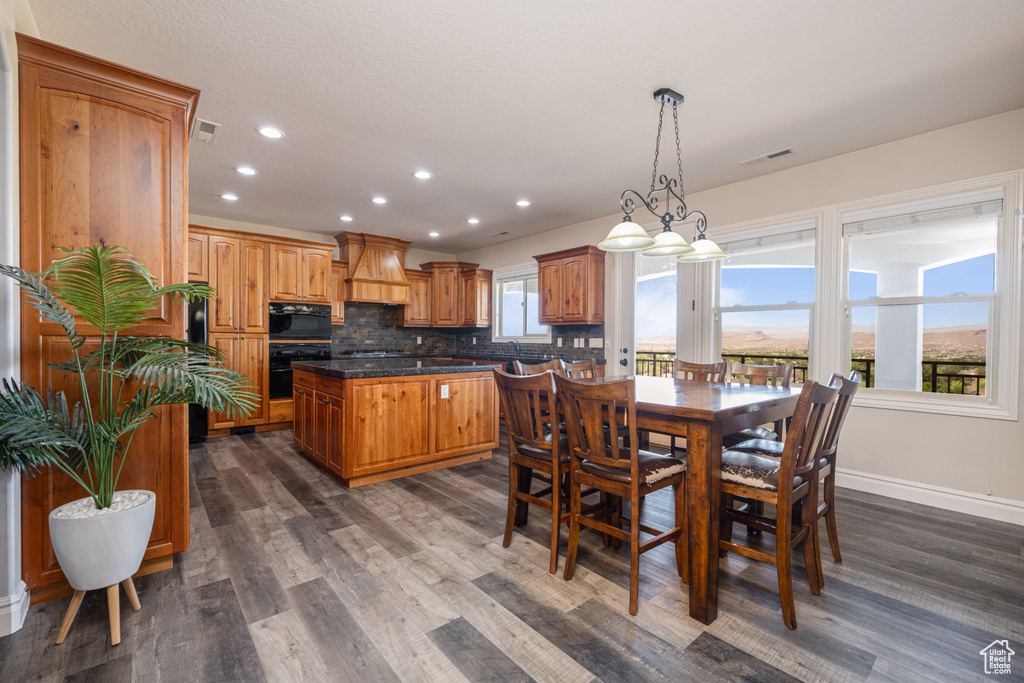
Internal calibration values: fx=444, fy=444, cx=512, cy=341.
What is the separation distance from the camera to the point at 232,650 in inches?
61.9

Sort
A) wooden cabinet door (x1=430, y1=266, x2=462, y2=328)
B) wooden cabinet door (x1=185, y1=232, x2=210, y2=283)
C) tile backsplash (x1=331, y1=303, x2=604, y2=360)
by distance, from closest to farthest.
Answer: wooden cabinet door (x1=185, y1=232, x2=210, y2=283) → tile backsplash (x1=331, y1=303, x2=604, y2=360) → wooden cabinet door (x1=430, y1=266, x2=462, y2=328)

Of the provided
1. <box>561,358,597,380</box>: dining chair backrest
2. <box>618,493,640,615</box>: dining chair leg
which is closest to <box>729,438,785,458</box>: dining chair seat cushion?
<box>618,493,640,615</box>: dining chair leg

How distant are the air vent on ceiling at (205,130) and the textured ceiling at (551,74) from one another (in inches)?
3.0

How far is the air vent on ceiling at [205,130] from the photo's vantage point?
295 centimetres

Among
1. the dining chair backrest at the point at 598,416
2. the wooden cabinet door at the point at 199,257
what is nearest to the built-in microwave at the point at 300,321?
the wooden cabinet door at the point at 199,257

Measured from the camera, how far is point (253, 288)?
5.02 meters

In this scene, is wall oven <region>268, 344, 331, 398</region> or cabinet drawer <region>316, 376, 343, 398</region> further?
wall oven <region>268, 344, 331, 398</region>

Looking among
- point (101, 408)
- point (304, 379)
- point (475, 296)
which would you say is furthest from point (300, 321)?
point (101, 408)

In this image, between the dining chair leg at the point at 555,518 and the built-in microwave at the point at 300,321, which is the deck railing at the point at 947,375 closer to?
the dining chair leg at the point at 555,518

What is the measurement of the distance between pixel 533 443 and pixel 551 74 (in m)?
1.96

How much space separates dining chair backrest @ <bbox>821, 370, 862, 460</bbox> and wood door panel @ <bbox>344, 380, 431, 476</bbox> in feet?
8.80

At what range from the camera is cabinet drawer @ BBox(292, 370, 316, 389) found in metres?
3.84

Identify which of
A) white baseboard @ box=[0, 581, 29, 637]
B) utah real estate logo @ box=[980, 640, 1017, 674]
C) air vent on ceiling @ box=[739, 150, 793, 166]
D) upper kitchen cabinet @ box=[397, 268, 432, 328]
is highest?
air vent on ceiling @ box=[739, 150, 793, 166]

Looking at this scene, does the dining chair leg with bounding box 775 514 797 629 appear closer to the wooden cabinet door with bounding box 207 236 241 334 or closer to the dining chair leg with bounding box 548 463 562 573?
the dining chair leg with bounding box 548 463 562 573
